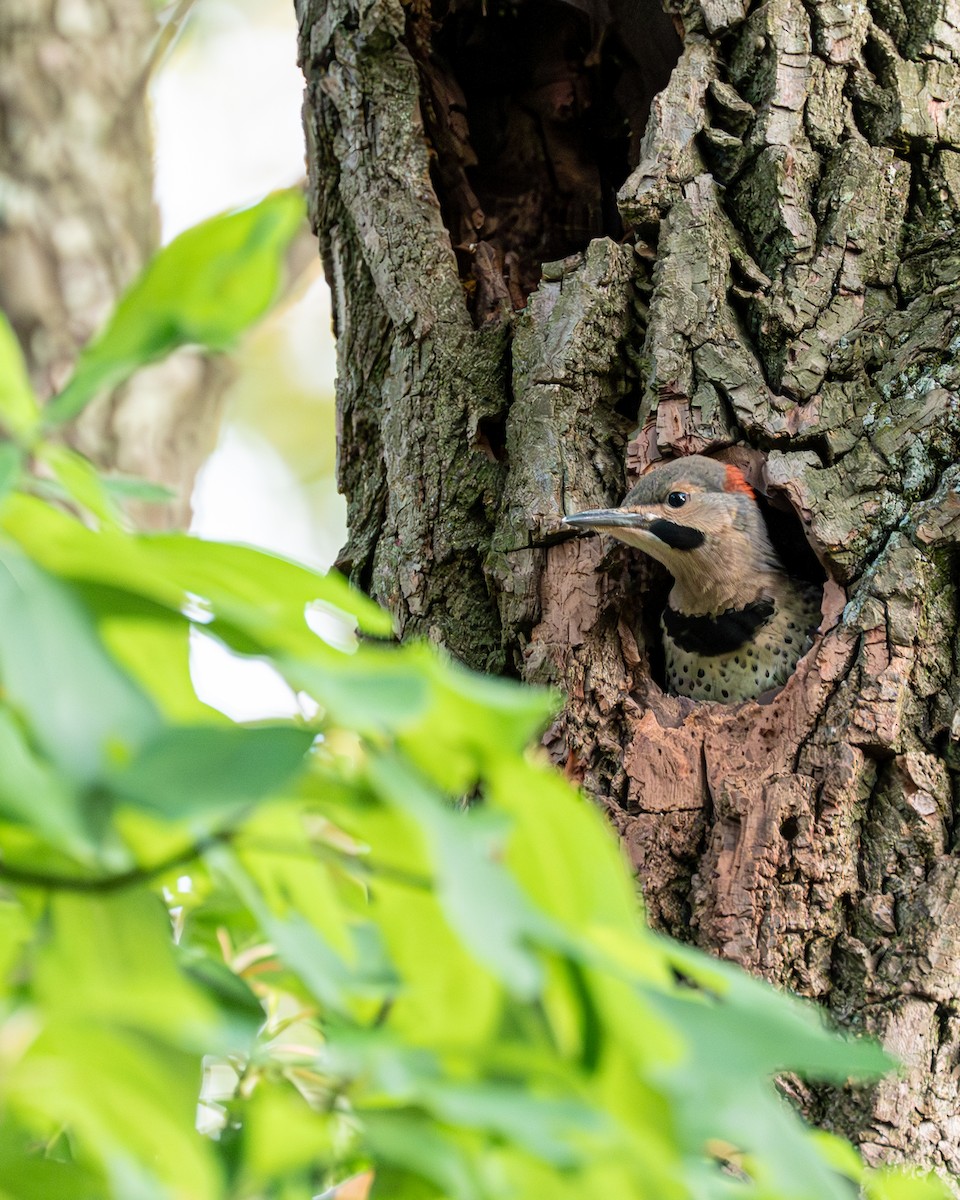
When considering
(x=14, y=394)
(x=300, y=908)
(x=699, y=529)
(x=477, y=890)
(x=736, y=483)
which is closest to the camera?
(x=477, y=890)

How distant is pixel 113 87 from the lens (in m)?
5.61

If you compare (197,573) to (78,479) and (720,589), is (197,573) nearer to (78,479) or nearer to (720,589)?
(78,479)

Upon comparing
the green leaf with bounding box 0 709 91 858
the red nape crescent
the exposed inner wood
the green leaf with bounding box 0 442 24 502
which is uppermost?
the exposed inner wood

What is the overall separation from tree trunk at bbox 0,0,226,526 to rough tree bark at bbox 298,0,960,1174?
230 cm

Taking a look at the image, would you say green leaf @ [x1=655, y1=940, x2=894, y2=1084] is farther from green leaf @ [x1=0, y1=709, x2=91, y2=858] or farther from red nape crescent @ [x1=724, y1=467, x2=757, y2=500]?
red nape crescent @ [x1=724, y1=467, x2=757, y2=500]

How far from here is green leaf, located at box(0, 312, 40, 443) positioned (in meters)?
0.72

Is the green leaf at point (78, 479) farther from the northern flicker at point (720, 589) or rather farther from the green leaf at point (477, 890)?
the northern flicker at point (720, 589)

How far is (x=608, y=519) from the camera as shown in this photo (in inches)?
107

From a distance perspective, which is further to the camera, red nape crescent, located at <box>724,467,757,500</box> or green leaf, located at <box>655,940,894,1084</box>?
red nape crescent, located at <box>724,467,757,500</box>

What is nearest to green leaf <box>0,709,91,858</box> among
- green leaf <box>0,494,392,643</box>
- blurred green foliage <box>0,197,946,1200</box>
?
blurred green foliage <box>0,197,946,1200</box>

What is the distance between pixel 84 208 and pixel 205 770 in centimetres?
535

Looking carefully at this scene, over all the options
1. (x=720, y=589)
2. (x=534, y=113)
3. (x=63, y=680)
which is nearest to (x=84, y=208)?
(x=534, y=113)

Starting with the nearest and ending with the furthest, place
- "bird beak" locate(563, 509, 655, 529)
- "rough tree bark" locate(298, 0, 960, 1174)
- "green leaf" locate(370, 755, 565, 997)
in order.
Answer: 1. "green leaf" locate(370, 755, 565, 997)
2. "rough tree bark" locate(298, 0, 960, 1174)
3. "bird beak" locate(563, 509, 655, 529)

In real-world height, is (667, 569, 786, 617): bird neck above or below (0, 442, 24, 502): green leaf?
below
